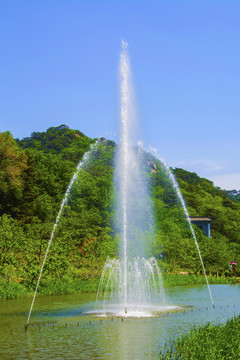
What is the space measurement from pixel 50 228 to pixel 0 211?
19341 mm

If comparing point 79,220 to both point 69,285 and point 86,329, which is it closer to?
point 69,285

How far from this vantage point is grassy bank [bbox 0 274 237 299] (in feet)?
89.1

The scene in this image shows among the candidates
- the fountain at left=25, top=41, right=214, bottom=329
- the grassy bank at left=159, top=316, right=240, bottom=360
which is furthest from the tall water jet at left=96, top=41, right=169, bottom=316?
the grassy bank at left=159, top=316, right=240, bottom=360

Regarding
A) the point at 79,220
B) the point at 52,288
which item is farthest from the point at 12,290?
the point at 79,220

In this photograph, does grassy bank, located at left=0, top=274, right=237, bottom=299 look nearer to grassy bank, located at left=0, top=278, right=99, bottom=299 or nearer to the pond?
grassy bank, located at left=0, top=278, right=99, bottom=299

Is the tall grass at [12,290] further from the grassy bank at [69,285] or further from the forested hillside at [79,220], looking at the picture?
the forested hillside at [79,220]

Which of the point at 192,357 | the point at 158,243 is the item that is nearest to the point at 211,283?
the point at 158,243

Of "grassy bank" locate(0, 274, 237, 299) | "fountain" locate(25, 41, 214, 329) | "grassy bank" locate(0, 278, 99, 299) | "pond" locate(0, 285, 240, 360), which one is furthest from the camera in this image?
"grassy bank" locate(0, 274, 237, 299)

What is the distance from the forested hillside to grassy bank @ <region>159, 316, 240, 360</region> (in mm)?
18031

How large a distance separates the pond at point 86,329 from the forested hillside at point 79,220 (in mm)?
5644

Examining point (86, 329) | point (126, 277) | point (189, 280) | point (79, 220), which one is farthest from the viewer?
point (79, 220)

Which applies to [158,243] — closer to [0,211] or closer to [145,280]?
[145,280]

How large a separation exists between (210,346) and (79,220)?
36.5 meters

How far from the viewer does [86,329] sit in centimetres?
1686
